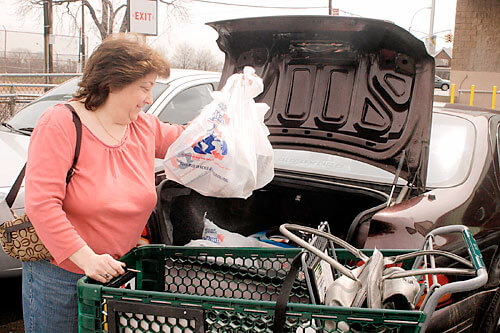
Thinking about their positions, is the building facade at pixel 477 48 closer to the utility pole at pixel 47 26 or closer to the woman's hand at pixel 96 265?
the utility pole at pixel 47 26

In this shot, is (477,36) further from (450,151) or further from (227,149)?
(227,149)

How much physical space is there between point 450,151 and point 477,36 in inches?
800

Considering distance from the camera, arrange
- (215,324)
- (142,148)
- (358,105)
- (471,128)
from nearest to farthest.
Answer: (215,324) < (142,148) < (358,105) < (471,128)

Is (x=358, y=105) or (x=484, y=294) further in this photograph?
(x=358, y=105)

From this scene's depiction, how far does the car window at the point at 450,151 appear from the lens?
279 cm

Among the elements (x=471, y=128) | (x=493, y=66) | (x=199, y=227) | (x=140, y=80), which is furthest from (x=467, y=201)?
(x=493, y=66)

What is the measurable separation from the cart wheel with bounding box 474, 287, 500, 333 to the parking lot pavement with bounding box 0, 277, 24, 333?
2940 mm

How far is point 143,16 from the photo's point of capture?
859cm

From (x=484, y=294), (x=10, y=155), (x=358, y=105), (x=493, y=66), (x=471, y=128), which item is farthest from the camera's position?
(x=493, y=66)

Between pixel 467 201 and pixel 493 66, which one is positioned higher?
pixel 493 66

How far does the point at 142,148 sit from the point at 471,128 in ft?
6.92

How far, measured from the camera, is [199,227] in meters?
3.15

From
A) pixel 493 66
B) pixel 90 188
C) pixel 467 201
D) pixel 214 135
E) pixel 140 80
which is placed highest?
pixel 493 66

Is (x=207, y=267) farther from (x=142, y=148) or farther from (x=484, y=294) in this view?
(x=484, y=294)
